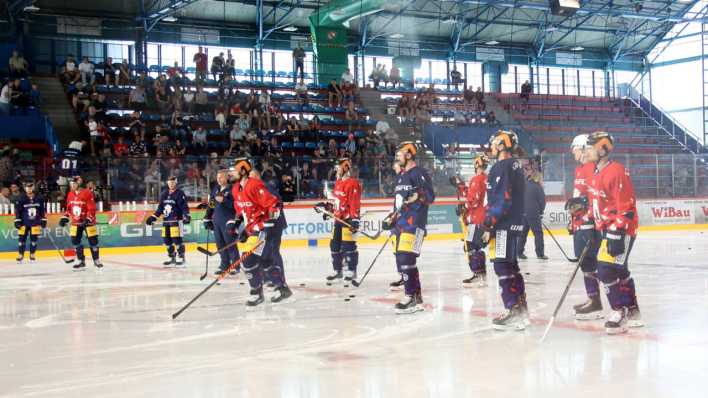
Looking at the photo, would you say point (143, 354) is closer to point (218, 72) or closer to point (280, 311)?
point (280, 311)

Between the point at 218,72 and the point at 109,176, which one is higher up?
the point at 218,72

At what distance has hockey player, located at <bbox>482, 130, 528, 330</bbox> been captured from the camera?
22.3 ft

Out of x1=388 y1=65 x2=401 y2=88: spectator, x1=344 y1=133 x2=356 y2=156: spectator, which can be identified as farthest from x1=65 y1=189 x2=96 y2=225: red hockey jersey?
x1=388 y1=65 x2=401 y2=88: spectator

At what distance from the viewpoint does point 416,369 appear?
17.3 feet

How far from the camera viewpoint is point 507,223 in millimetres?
6863

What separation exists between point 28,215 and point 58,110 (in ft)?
29.6

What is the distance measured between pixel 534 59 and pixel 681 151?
27.8ft

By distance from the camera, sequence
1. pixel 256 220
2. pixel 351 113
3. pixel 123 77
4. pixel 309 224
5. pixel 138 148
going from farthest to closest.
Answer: pixel 351 113
pixel 123 77
pixel 138 148
pixel 309 224
pixel 256 220

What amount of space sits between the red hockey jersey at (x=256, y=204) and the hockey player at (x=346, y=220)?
7.80 ft

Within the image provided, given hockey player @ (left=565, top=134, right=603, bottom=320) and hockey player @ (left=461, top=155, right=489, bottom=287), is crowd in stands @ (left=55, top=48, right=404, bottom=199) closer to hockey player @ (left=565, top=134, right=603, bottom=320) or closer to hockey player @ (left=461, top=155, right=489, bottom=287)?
hockey player @ (left=461, top=155, right=489, bottom=287)

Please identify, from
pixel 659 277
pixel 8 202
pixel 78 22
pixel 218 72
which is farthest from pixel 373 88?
pixel 659 277

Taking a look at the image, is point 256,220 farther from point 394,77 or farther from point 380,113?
point 394,77

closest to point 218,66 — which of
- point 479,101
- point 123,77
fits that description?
point 123,77

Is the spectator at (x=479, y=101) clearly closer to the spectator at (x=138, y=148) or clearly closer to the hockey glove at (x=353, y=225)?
the spectator at (x=138, y=148)
